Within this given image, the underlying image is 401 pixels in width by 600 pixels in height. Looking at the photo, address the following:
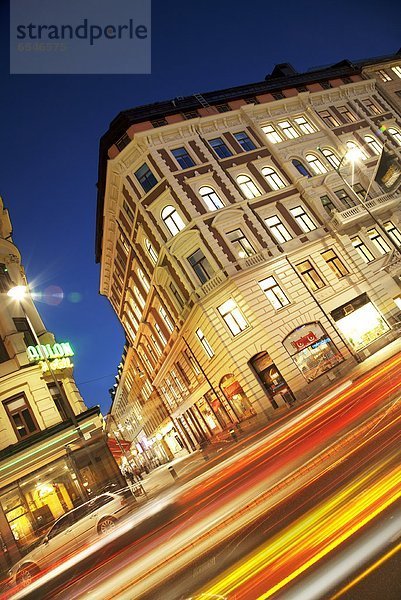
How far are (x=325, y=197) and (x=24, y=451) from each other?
2772 cm

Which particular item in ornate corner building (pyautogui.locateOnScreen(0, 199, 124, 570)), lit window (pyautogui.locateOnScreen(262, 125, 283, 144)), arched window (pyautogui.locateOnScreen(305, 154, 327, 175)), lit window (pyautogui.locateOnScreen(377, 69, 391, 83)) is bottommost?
ornate corner building (pyautogui.locateOnScreen(0, 199, 124, 570))

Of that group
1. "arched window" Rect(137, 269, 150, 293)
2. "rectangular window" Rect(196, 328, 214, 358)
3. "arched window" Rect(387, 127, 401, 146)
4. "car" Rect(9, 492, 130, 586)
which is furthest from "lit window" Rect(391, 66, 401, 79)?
"car" Rect(9, 492, 130, 586)

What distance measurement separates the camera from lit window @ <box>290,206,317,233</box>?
27.5 meters

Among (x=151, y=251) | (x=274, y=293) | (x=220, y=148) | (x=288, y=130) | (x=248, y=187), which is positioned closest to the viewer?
(x=274, y=293)

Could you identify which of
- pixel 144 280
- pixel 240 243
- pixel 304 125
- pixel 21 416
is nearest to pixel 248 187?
pixel 240 243

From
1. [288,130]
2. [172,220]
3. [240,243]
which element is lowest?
[240,243]

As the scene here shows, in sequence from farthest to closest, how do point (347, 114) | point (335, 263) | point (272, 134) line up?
point (347, 114) → point (272, 134) → point (335, 263)

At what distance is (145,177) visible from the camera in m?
28.6

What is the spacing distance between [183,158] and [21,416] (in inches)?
851

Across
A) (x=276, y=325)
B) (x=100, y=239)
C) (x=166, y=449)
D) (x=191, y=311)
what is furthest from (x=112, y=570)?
(x=166, y=449)

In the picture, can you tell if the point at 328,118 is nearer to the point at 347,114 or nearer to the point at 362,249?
the point at 347,114

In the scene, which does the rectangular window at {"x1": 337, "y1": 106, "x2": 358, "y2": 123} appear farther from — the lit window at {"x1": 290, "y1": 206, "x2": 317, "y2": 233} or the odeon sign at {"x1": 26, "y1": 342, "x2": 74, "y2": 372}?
the odeon sign at {"x1": 26, "y1": 342, "x2": 74, "y2": 372}

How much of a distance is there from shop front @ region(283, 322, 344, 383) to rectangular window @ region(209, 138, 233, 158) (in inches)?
609

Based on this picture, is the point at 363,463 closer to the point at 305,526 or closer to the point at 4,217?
the point at 305,526
